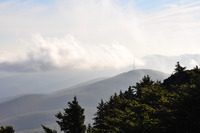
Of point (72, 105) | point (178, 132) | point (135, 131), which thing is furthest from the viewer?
point (72, 105)

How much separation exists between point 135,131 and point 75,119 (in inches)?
682

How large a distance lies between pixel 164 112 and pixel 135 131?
2787 millimetres

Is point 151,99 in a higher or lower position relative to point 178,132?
higher

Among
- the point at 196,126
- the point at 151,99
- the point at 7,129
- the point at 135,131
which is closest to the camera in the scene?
the point at 196,126

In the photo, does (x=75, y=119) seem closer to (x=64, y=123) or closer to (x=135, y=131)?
(x=64, y=123)

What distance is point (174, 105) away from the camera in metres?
18.5

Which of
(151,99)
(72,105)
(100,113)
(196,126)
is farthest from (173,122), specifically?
(100,113)

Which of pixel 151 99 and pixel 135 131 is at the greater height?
pixel 151 99

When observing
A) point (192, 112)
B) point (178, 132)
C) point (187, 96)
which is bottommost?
point (178, 132)

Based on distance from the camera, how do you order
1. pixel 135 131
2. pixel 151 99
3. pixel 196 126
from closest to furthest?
pixel 196 126 → pixel 135 131 → pixel 151 99

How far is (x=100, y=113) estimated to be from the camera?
50.1 meters

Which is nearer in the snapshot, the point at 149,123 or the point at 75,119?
the point at 149,123

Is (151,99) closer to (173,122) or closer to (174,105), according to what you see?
(174,105)

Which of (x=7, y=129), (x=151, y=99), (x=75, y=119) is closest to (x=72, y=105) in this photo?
(x=75, y=119)
